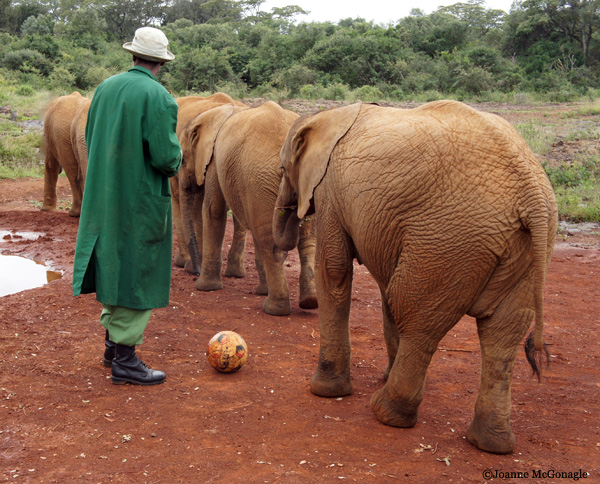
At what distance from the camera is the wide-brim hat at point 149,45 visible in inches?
176

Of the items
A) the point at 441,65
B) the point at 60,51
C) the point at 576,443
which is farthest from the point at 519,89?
the point at 576,443

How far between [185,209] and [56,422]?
178 inches

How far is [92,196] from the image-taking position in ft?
14.7

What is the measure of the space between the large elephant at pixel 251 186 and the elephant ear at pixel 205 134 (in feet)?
0.04

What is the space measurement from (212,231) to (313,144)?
316 centimetres

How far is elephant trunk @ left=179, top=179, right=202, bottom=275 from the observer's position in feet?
26.8

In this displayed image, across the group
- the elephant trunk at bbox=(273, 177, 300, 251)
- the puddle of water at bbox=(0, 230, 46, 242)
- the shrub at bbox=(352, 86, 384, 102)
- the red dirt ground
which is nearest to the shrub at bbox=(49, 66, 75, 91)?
the shrub at bbox=(352, 86, 384, 102)

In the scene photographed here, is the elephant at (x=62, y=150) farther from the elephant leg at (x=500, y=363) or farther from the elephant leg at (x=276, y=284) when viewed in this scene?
the elephant leg at (x=500, y=363)

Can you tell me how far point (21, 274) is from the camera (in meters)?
8.22

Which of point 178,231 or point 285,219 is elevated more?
point 285,219

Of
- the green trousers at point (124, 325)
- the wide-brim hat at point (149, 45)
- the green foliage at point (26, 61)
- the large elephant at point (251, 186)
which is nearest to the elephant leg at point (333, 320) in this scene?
the green trousers at point (124, 325)

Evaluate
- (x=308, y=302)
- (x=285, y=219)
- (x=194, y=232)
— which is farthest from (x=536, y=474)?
(x=194, y=232)

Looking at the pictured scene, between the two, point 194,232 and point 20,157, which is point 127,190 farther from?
point 20,157

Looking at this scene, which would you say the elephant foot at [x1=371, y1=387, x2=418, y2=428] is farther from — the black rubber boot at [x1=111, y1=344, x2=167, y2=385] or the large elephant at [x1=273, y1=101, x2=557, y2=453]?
the black rubber boot at [x1=111, y1=344, x2=167, y2=385]
